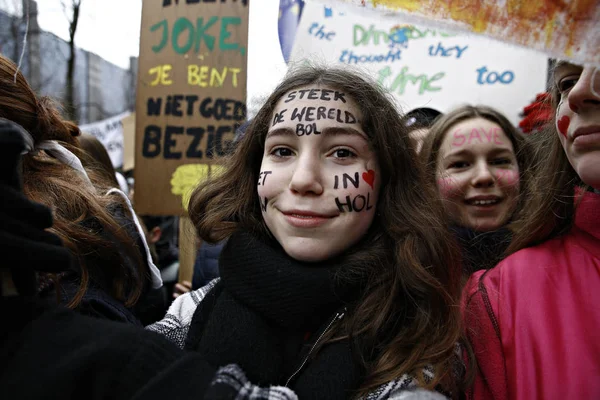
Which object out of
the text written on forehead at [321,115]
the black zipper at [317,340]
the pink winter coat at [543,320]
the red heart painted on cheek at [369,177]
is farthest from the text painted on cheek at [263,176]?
the pink winter coat at [543,320]

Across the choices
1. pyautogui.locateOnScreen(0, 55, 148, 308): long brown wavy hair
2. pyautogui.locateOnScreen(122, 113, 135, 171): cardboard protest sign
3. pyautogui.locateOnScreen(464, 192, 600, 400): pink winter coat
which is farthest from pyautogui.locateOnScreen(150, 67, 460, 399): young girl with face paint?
pyautogui.locateOnScreen(122, 113, 135, 171): cardboard protest sign

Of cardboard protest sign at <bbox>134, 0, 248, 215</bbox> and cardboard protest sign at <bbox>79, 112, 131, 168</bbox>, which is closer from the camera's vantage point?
cardboard protest sign at <bbox>134, 0, 248, 215</bbox>

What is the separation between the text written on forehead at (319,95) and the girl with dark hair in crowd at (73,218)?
71 centimetres

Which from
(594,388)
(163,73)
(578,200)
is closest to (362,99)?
(578,200)

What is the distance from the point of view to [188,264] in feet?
8.93

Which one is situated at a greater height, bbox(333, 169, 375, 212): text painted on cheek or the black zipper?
bbox(333, 169, 375, 212): text painted on cheek

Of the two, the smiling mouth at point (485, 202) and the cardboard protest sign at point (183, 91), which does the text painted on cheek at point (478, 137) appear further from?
the cardboard protest sign at point (183, 91)

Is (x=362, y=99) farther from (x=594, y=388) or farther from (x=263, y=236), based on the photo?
(x=594, y=388)

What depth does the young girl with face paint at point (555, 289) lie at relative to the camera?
1063mm

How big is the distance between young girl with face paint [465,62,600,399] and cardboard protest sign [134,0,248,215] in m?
1.85

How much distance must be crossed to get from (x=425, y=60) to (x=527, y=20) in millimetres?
2556

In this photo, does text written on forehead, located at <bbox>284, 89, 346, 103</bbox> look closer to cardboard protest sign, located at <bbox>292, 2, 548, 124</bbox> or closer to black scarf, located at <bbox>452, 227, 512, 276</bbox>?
black scarf, located at <bbox>452, 227, 512, 276</bbox>

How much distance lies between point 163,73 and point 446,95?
6.03 feet

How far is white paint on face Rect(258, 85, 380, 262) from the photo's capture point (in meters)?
1.27
